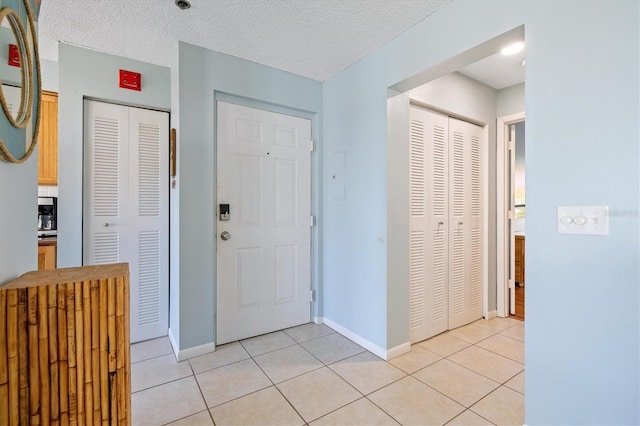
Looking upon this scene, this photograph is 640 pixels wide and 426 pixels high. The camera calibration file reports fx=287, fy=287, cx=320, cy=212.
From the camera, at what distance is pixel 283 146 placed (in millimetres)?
2688

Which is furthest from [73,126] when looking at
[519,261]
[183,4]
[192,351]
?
[519,261]

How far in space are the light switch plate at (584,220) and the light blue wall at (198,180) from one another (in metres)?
2.20

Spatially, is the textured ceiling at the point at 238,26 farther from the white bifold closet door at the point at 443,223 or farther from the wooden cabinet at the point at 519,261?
the wooden cabinet at the point at 519,261

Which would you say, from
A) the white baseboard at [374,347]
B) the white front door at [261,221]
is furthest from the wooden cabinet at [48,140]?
the white baseboard at [374,347]

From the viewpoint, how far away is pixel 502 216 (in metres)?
3.03

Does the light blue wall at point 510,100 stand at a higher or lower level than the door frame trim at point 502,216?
higher

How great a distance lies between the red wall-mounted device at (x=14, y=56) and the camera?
0.92 m

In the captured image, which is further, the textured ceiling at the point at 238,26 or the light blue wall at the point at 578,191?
the textured ceiling at the point at 238,26

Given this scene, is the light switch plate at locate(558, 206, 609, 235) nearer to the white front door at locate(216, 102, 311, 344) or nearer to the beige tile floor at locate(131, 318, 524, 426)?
the beige tile floor at locate(131, 318, 524, 426)

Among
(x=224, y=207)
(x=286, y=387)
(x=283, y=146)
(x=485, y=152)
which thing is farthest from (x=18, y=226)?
(x=485, y=152)

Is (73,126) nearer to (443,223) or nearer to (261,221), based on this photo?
(261,221)

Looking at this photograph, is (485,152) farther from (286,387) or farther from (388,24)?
(286,387)

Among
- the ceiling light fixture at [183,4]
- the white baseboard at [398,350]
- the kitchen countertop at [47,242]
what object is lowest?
the white baseboard at [398,350]

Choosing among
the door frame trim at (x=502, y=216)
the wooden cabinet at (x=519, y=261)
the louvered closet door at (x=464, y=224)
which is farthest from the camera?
the wooden cabinet at (x=519, y=261)
